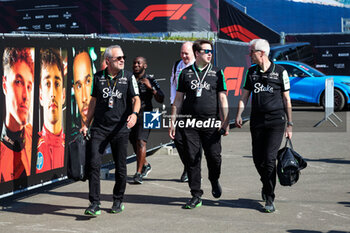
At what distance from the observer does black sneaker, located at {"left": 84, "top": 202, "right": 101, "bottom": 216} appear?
271 inches

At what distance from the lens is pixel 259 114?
7.25 metres

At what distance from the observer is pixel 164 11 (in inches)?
1211

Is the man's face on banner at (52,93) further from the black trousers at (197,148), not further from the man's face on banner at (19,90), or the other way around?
the black trousers at (197,148)

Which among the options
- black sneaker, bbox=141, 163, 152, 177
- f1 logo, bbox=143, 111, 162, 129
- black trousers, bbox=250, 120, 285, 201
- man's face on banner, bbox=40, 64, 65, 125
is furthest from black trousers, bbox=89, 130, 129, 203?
f1 logo, bbox=143, 111, 162, 129

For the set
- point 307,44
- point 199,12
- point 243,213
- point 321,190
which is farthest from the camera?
point 199,12

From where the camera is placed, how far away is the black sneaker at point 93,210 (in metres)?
6.88

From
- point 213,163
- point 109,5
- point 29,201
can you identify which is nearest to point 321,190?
point 213,163

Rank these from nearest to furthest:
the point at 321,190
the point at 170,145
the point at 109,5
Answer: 1. the point at 321,190
2. the point at 170,145
3. the point at 109,5

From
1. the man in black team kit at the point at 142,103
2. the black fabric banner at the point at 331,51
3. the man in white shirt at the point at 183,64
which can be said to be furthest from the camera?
the black fabric banner at the point at 331,51

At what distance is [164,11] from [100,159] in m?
24.4

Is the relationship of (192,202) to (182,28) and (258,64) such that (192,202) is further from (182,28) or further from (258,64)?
(182,28)

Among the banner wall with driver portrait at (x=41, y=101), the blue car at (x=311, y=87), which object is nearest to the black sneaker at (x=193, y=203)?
the banner wall with driver portrait at (x=41, y=101)

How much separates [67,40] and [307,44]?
1914 centimetres

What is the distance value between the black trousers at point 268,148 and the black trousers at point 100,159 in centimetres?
157
